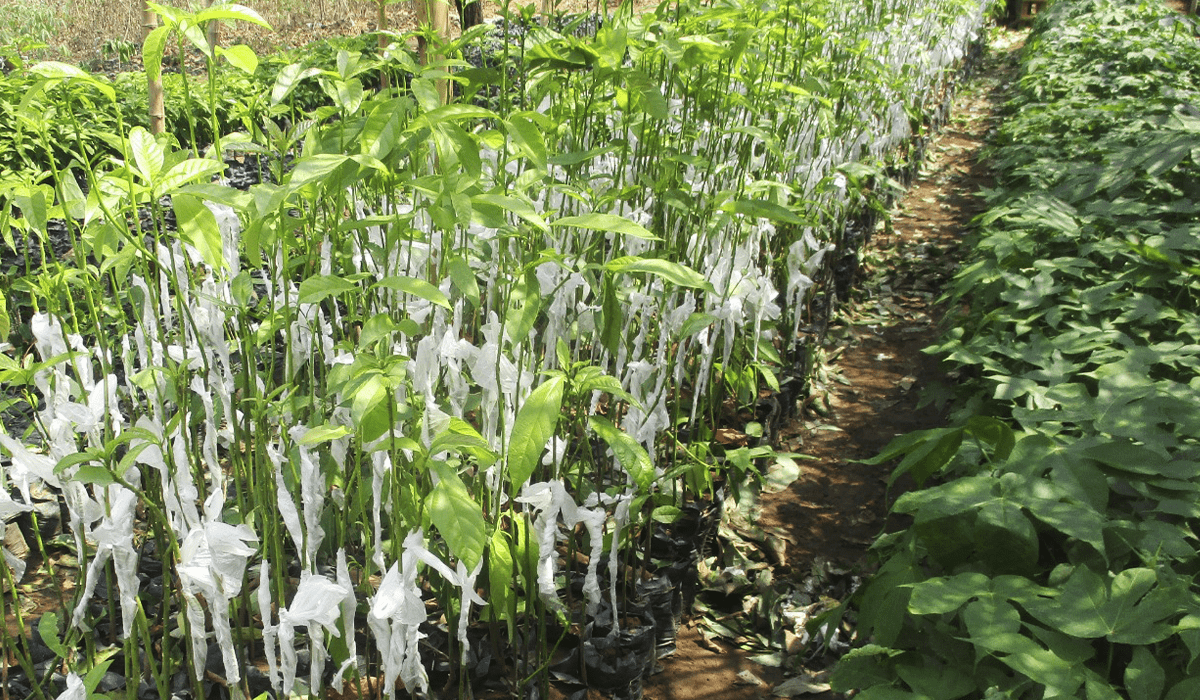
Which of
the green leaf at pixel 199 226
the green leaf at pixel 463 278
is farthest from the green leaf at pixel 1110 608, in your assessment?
the green leaf at pixel 199 226

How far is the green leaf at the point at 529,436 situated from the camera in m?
1.13

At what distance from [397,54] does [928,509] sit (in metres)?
1.15

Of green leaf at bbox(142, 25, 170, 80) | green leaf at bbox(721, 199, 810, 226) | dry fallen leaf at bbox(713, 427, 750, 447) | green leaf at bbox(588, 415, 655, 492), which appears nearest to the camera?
green leaf at bbox(142, 25, 170, 80)

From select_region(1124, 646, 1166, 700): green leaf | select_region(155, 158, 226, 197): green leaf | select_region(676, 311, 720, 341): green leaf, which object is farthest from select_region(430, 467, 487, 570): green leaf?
select_region(1124, 646, 1166, 700): green leaf

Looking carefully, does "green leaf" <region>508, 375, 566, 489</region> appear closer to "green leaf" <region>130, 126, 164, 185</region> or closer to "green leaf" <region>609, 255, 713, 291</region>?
"green leaf" <region>609, 255, 713, 291</region>

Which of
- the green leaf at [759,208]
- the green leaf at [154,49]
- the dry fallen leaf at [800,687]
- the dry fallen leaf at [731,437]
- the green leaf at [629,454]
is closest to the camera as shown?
the green leaf at [154,49]

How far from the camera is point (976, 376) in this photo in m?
2.52

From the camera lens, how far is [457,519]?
1071 millimetres

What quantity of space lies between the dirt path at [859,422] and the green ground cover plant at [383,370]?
0.28 meters

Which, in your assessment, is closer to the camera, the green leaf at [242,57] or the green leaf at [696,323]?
the green leaf at [242,57]

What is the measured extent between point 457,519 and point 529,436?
0.14 metres

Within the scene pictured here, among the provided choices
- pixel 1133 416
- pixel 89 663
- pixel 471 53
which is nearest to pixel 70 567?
pixel 89 663

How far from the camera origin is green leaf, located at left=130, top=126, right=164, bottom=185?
1169 millimetres

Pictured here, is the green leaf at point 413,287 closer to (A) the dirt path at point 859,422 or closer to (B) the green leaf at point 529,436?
(B) the green leaf at point 529,436
